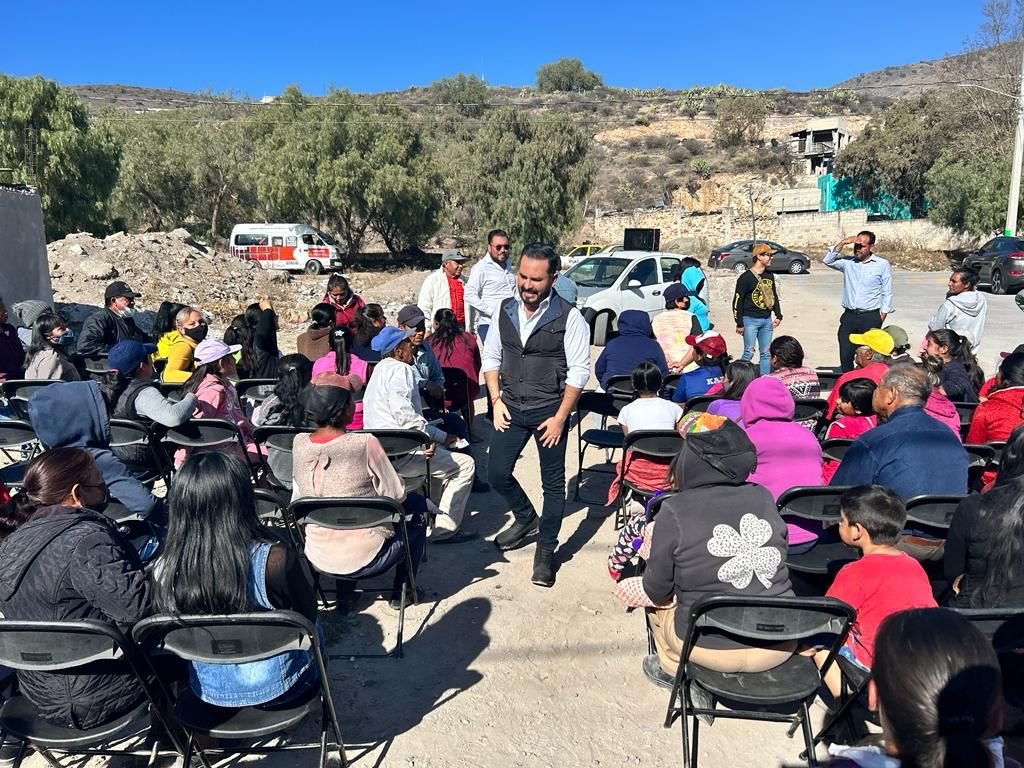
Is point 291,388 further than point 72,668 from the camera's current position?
Yes

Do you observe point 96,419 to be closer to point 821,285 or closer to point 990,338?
point 990,338

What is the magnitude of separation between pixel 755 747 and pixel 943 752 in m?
1.69

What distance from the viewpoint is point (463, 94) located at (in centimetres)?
6366

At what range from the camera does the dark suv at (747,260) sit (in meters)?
28.3

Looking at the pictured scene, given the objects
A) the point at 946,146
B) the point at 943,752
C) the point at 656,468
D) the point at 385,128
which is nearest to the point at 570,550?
the point at 656,468

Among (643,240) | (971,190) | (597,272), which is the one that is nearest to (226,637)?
(597,272)

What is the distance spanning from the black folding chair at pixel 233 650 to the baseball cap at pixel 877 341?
16.3 ft

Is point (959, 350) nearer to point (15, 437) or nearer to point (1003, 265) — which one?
point (15, 437)

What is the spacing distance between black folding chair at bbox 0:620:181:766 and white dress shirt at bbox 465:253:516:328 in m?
5.31

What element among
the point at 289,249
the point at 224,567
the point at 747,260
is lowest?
the point at 224,567

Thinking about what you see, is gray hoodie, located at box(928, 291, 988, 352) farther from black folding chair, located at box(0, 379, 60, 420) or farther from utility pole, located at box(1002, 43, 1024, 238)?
utility pole, located at box(1002, 43, 1024, 238)

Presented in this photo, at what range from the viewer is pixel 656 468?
14.5 feet

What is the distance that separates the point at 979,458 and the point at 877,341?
2039mm

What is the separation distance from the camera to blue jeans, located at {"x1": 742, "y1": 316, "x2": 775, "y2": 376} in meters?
8.69
